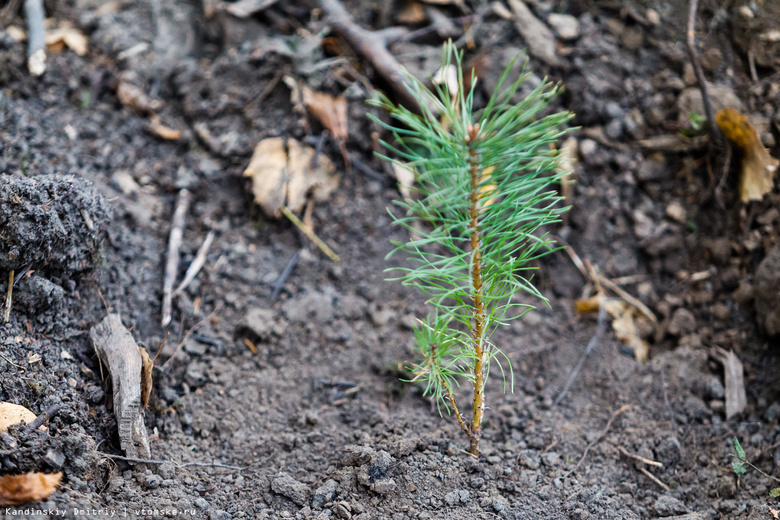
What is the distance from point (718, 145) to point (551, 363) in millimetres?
1259

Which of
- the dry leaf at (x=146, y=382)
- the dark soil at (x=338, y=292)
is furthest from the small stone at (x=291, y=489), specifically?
the dry leaf at (x=146, y=382)

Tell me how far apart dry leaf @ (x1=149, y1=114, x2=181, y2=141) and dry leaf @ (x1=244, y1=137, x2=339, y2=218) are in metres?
0.44

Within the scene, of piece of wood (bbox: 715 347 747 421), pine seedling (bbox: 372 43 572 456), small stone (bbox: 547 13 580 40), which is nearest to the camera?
pine seedling (bbox: 372 43 572 456)

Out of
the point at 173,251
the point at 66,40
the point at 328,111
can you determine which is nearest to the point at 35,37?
the point at 66,40

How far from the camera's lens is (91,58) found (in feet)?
8.70

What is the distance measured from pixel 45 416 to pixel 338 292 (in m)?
1.18

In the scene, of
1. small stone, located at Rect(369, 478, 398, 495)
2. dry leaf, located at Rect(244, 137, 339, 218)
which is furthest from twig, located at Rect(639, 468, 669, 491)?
dry leaf, located at Rect(244, 137, 339, 218)

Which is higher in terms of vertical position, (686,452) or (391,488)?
(391,488)

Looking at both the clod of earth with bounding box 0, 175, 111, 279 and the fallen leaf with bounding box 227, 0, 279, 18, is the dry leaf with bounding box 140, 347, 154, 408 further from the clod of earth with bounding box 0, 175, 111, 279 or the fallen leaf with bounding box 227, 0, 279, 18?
the fallen leaf with bounding box 227, 0, 279, 18

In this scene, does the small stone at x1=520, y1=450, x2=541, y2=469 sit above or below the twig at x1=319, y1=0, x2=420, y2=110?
below

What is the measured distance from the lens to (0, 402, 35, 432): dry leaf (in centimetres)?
137

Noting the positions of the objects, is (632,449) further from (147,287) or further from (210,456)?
(147,287)

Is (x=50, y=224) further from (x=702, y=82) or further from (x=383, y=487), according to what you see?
(x=702, y=82)

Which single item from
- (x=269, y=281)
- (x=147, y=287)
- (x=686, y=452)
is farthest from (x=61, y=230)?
(x=686, y=452)
